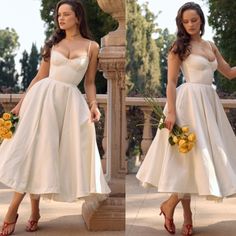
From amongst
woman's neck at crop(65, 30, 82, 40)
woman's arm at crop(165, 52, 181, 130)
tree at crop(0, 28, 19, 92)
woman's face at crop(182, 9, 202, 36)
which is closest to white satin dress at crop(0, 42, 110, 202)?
woman's neck at crop(65, 30, 82, 40)

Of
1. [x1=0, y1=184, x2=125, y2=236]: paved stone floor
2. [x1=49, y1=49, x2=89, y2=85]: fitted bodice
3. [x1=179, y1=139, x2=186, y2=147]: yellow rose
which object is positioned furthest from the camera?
[x1=0, y1=184, x2=125, y2=236]: paved stone floor

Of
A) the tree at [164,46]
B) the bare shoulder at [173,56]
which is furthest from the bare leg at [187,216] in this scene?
the bare shoulder at [173,56]

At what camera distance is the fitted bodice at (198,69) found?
1.98 meters

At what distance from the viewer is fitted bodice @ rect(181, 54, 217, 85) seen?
1.98 m

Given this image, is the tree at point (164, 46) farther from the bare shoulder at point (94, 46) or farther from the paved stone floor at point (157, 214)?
the paved stone floor at point (157, 214)

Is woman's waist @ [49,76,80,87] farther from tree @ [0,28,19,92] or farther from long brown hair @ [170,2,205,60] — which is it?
long brown hair @ [170,2,205,60]

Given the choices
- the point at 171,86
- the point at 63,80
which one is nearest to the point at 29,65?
the point at 63,80

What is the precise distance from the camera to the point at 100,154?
7.38 feet

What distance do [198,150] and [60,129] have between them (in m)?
0.67

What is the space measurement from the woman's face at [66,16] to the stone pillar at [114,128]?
0.16m

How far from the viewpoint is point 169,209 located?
2.04m

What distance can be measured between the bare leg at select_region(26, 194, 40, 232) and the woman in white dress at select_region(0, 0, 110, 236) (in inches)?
2.9

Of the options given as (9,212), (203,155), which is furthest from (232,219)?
(9,212)

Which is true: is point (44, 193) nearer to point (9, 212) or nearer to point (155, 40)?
point (9, 212)
